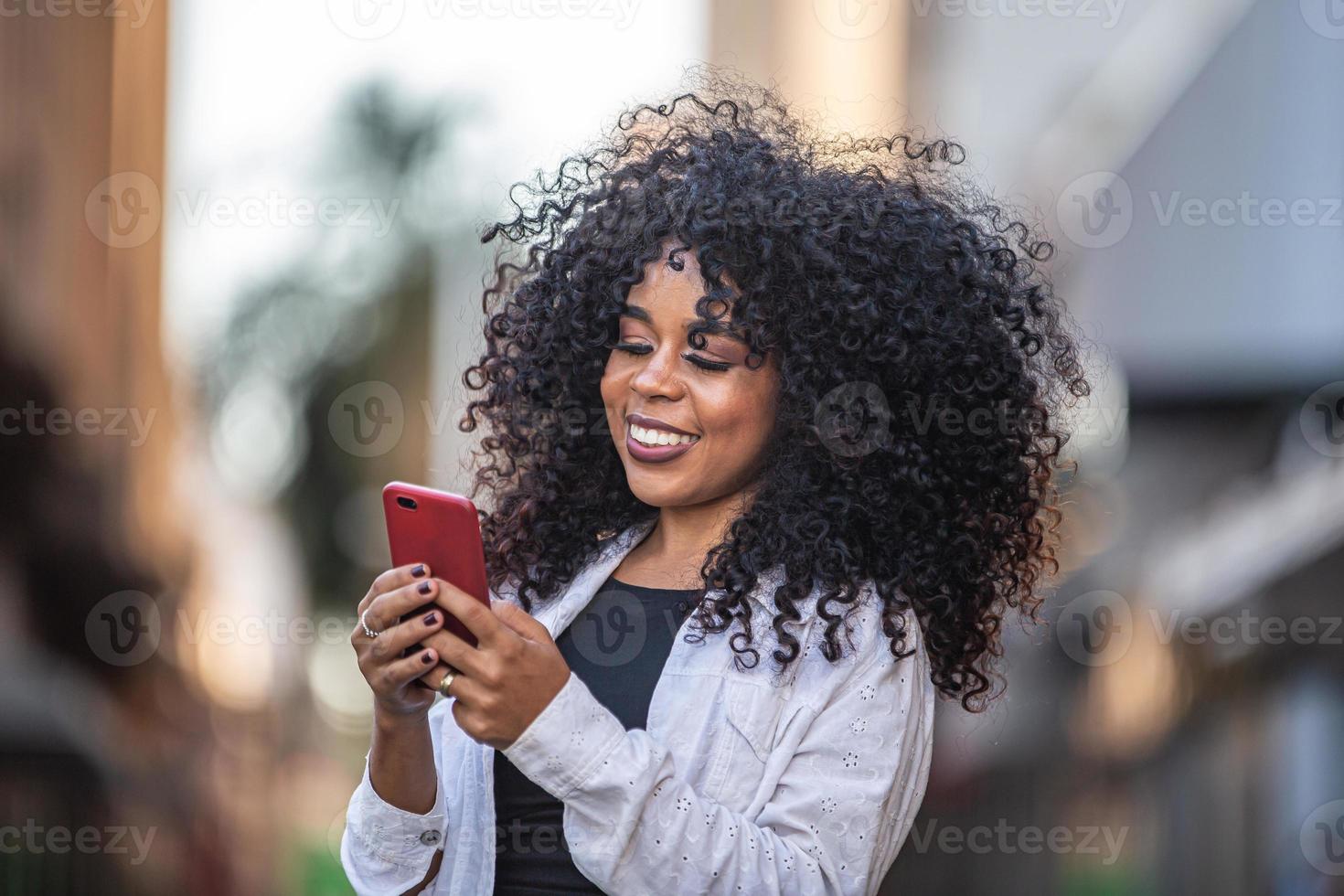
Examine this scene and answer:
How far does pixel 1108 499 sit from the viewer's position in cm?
789

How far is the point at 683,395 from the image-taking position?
82.4 inches

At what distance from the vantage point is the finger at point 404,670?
1.81 metres

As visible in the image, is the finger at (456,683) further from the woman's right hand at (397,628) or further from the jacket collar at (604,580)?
the jacket collar at (604,580)

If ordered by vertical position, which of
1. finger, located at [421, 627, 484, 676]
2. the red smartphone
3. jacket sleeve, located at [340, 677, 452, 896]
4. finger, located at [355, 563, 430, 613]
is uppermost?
the red smartphone

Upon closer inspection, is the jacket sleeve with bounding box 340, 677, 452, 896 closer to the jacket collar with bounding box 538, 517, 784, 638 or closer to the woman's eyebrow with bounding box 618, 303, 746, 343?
the jacket collar with bounding box 538, 517, 784, 638

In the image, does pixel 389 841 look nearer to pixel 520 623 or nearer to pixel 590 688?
pixel 590 688

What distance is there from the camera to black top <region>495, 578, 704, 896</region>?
6.79 feet

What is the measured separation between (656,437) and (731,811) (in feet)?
1.80

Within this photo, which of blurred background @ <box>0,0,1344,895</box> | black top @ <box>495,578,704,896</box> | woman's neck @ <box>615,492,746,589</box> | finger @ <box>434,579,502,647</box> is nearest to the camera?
finger @ <box>434,579,502,647</box>

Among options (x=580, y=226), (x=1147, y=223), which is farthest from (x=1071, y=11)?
(x=580, y=226)

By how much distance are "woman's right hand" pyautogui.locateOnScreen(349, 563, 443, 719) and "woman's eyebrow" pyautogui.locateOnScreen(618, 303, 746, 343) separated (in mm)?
531

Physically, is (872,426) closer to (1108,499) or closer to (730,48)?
(1108,499)

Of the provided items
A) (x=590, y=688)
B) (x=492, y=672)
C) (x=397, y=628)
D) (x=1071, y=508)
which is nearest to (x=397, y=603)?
(x=397, y=628)

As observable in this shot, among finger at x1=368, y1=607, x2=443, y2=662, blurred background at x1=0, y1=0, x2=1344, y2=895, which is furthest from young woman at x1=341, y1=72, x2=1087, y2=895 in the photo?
blurred background at x1=0, y1=0, x2=1344, y2=895
